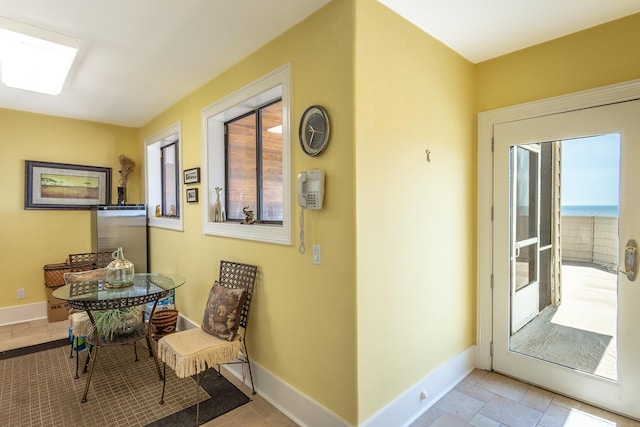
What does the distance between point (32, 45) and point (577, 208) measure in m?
4.04

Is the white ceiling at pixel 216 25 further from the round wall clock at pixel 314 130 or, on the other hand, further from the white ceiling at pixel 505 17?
the round wall clock at pixel 314 130

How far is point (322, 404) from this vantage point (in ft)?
6.59

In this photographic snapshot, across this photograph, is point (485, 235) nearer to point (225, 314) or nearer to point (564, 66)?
point (564, 66)

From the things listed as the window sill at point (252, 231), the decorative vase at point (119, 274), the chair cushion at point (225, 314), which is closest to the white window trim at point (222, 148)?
the window sill at point (252, 231)

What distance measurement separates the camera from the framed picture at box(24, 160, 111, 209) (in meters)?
4.10

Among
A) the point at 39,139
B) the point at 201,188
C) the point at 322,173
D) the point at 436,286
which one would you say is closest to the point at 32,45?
the point at 201,188

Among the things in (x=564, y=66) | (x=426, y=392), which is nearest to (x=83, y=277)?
(x=426, y=392)

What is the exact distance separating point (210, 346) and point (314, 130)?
5.32ft

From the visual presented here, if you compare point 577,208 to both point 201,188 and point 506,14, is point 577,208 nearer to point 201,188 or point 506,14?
point 506,14

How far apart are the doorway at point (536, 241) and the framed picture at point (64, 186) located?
484cm

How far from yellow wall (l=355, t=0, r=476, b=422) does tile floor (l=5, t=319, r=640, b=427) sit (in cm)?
27

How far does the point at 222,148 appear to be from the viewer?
3.23 m

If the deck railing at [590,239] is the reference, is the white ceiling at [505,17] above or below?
above

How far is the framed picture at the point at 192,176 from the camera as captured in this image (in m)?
3.28
